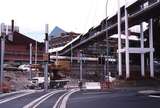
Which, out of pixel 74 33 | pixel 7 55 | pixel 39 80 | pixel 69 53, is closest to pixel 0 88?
pixel 39 80

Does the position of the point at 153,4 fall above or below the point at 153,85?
above

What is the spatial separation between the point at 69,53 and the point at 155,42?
49600 millimetres

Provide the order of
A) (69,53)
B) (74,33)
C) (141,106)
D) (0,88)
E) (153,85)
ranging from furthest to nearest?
(74,33) → (69,53) → (153,85) → (0,88) → (141,106)

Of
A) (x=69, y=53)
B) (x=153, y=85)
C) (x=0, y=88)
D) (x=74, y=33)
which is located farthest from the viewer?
(x=74, y=33)

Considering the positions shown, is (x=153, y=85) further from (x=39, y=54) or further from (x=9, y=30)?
(x=39, y=54)

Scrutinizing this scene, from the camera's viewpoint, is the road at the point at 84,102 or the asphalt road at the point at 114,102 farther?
the road at the point at 84,102

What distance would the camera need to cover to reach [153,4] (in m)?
54.2

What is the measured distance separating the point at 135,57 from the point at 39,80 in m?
36.1

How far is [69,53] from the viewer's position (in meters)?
121

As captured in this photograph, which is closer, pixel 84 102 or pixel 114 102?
pixel 114 102

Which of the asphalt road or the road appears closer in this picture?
the asphalt road

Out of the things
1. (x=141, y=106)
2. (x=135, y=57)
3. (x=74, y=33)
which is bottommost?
(x=141, y=106)

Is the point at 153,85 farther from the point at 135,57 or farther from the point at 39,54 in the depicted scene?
the point at 39,54

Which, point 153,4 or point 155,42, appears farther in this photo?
point 155,42
